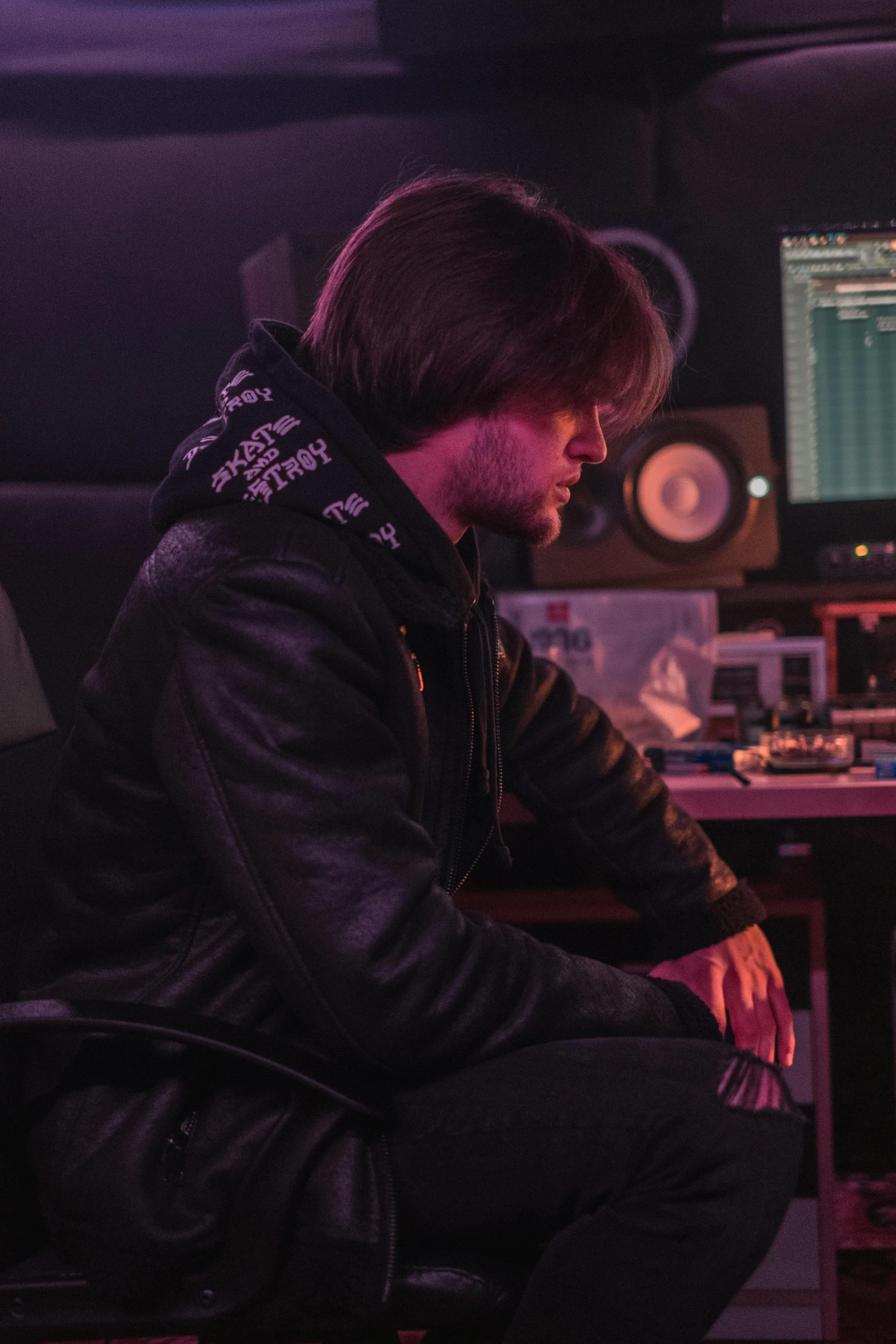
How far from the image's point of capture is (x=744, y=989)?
112 centimetres

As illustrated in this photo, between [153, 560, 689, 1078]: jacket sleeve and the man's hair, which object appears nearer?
[153, 560, 689, 1078]: jacket sleeve

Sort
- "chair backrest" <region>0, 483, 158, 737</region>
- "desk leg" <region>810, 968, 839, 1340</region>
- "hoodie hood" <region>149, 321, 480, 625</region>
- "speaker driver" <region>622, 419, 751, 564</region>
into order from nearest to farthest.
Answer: "hoodie hood" <region>149, 321, 480, 625</region> < "desk leg" <region>810, 968, 839, 1340</region> < "speaker driver" <region>622, 419, 751, 564</region> < "chair backrest" <region>0, 483, 158, 737</region>

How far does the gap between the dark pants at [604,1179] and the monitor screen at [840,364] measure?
4.17ft

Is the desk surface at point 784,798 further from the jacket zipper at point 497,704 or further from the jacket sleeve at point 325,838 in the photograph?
the jacket sleeve at point 325,838

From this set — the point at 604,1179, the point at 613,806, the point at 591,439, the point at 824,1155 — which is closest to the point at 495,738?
the point at 613,806

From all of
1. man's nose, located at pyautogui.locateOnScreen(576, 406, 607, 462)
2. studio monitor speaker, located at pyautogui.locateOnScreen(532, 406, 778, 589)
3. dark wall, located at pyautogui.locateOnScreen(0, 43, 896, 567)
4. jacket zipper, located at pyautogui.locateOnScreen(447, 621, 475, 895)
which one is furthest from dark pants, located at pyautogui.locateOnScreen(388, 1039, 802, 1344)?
dark wall, located at pyautogui.locateOnScreen(0, 43, 896, 567)

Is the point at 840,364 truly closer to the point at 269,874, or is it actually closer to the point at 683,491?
the point at 683,491

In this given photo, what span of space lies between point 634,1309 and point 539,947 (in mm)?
253

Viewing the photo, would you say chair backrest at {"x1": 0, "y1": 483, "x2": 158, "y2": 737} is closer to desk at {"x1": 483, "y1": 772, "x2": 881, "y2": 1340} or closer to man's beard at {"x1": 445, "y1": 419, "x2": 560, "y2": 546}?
desk at {"x1": 483, "y1": 772, "x2": 881, "y2": 1340}

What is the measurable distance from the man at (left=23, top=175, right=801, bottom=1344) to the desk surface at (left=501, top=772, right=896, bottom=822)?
37 cm

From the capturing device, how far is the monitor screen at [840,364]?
6.05ft

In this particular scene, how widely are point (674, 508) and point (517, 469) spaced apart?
0.83 m

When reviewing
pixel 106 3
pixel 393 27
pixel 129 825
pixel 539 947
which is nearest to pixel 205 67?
pixel 106 3

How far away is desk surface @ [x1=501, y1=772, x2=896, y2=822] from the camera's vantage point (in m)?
1.27
